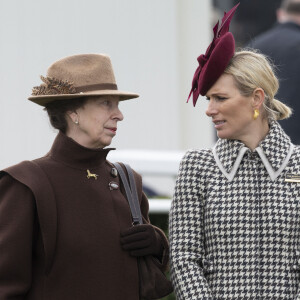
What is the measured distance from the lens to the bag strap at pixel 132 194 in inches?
177

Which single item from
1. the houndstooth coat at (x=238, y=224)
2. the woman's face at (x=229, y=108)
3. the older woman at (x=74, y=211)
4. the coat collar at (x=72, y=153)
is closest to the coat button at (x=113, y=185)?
the older woman at (x=74, y=211)

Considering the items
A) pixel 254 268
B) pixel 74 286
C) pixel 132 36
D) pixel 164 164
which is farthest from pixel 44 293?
pixel 132 36

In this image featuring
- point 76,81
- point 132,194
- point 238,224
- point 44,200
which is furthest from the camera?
point 132,194

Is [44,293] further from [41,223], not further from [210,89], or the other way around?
[210,89]

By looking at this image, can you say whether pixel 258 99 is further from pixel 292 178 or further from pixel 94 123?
pixel 94 123

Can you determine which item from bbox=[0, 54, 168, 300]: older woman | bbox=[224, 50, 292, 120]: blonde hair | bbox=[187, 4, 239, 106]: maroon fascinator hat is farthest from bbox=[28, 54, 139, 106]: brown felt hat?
bbox=[224, 50, 292, 120]: blonde hair

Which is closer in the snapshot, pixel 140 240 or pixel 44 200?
pixel 44 200

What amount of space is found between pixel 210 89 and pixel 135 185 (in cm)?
52

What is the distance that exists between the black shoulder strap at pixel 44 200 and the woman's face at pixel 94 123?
0.88 ft

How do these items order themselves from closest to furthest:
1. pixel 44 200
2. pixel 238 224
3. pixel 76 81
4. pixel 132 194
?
pixel 44 200, pixel 238 224, pixel 76 81, pixel 132 194

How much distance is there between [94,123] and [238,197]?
0.66 metres

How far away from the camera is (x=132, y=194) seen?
4.57 m

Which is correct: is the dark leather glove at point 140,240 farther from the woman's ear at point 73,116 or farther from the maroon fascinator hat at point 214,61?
the maroon fascinator hat at point 214,61

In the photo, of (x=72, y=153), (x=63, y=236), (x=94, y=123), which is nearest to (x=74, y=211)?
(x=63, y=236)
